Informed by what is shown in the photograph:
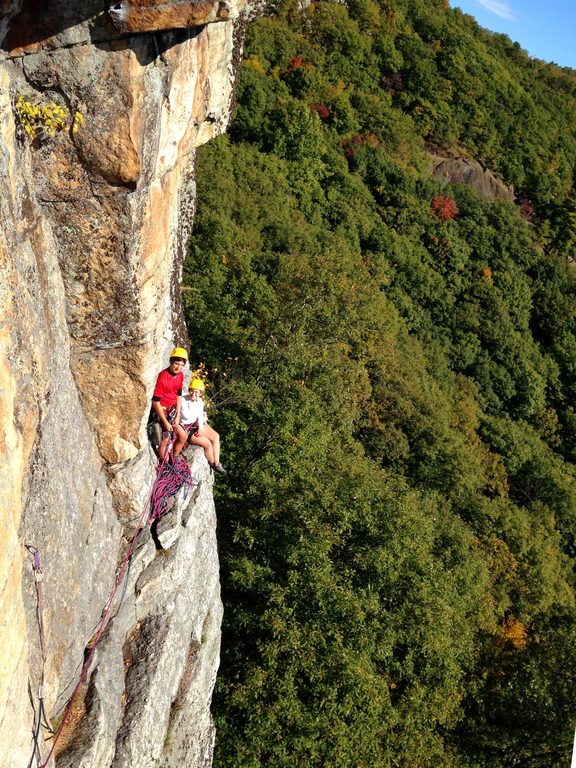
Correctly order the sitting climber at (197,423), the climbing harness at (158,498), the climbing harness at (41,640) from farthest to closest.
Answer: the sitting climber at (197,423)
the climbing harness at (158,498)
the climbing harness at (41,640)

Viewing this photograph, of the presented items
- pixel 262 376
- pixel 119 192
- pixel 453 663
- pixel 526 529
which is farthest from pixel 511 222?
pixel 119 192

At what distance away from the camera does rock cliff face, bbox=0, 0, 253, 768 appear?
5902 millimetres

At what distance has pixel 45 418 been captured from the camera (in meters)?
6.73

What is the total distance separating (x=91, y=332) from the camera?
7.69 meters

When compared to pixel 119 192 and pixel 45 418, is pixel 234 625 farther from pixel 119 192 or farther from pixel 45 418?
pixel 119 192

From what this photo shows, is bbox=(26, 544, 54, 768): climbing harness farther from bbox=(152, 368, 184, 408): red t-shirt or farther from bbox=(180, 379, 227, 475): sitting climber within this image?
bbox=(180, 379, 227, 475): sitting climber

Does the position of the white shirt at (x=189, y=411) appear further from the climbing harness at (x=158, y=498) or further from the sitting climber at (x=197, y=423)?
the climbing harness at (x=158, y=498)

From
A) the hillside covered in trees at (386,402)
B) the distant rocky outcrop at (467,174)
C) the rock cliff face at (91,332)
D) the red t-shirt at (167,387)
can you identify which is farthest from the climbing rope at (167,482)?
the distant rocky outcrop at (467,174)

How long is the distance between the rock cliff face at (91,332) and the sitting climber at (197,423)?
4.86ft

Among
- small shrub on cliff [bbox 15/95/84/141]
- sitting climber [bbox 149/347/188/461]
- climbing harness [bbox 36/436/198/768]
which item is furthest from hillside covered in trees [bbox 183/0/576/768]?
small shrub on cliff [bbox 15/95/84/141]

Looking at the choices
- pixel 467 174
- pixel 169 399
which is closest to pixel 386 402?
pixel 169 399

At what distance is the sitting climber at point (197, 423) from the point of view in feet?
35.3

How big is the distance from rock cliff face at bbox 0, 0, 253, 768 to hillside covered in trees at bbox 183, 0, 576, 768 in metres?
6.25

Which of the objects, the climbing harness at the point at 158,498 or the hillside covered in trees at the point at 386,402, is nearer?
the climbing harness at the point at 158,498
